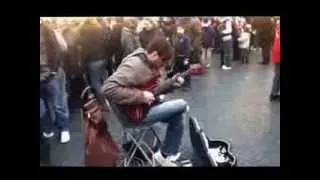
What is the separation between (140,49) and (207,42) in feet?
1.41

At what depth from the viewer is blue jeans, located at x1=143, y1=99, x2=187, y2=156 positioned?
417 centimetres

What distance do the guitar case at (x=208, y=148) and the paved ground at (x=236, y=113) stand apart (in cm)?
3

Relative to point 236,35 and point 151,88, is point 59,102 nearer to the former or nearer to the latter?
point 151,88

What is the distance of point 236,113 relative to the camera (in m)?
4.19

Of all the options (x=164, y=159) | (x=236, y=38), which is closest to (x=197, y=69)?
(x=236, y=38)

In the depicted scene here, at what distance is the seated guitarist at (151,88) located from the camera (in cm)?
415

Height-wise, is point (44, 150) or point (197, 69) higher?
point (197, 69)

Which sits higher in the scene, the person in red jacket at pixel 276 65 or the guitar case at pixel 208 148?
the person in red jacket at pixel 276 65

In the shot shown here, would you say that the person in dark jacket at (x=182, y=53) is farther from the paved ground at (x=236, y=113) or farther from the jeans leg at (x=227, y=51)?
the jeans leg at (x=227, y=51)

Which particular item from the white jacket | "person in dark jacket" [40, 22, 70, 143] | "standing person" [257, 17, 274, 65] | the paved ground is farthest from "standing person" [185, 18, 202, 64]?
"person in dark jacket" [40, 22, 70, 143]

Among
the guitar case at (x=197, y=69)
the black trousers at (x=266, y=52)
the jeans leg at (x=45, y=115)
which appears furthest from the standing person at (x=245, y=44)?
the jeans leg at (x=45, y=115)
